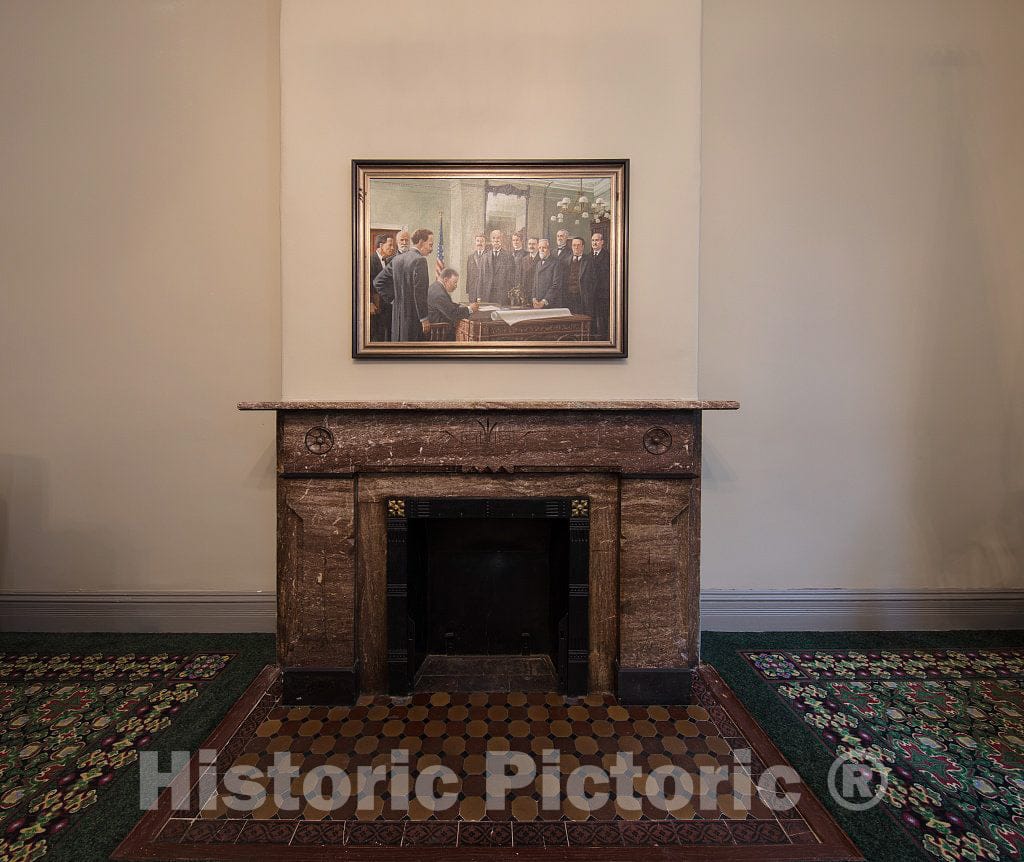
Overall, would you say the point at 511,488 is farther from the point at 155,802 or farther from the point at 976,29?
the point at 976,29

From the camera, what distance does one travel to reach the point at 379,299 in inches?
93.0

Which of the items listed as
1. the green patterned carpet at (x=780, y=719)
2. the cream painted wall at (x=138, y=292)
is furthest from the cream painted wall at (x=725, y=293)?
the green patterned carpet at (x=780, y=719)

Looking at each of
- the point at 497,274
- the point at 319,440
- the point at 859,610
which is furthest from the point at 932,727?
the point at 319,440

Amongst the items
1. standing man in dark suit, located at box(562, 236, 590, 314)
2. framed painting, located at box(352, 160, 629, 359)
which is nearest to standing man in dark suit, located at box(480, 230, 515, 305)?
framed painting, located at box(352, 160, 629, 359)

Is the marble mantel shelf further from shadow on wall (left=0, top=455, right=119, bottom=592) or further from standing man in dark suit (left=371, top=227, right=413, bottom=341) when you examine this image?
shadow on wall (left=0, top=455, right=119, bottom=592)

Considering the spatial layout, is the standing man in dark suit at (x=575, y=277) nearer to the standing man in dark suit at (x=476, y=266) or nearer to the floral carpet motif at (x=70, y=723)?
the standing man in dark suit at (x=476, y=266)

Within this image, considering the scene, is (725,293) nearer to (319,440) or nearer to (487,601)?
(487,601)

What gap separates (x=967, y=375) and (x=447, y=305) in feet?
9.74

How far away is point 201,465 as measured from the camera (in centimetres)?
288

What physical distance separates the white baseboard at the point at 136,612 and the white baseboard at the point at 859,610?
259 cm

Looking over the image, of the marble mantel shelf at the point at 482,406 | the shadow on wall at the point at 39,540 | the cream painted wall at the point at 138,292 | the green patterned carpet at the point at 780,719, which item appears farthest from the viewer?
the shadow on wall at the point at 39,540

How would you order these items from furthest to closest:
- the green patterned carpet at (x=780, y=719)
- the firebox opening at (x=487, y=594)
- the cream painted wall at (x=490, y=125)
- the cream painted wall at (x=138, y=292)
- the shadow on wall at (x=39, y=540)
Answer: the shadow on wall at (x=39, y=540) < the cream painted wall at (x=138, y=292) < the firebox opening at (x=487, y=594) < the cream painted wall at (x=490, y=125) < the green patterned carpet at (x=780, y=719)

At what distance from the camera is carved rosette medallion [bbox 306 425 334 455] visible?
222cm

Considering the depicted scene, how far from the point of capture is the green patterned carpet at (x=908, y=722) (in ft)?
5.29
